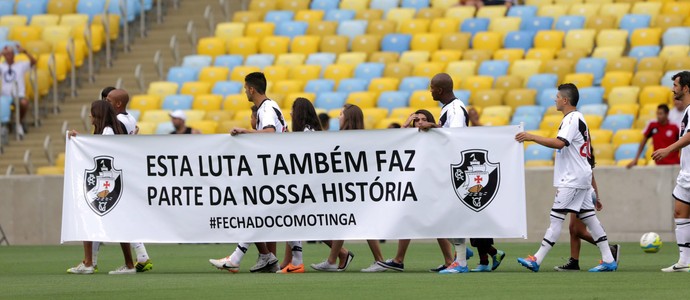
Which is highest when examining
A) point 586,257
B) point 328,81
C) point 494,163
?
point 328,81

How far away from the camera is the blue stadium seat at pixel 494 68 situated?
25.8 meters

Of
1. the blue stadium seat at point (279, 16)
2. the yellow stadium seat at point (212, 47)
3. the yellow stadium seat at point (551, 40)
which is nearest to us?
the yellow stadium seat at point (551, 40)

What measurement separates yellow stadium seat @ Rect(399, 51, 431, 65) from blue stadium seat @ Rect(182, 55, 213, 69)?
13.2 feet

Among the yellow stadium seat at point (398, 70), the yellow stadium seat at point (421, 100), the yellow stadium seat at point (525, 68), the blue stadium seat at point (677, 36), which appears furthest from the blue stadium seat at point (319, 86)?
the blue stadium seat at point (677, 36)

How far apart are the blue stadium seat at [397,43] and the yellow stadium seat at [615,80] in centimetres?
461

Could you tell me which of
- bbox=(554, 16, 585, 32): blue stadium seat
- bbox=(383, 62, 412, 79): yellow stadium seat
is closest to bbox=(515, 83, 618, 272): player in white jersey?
bbox=(383, 62, 412, 79): yellow stadium seat

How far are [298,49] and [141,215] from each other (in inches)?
538

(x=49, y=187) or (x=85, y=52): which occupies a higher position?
(x=85, y=52)

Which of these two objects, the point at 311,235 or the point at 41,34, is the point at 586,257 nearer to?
the point at 311,235

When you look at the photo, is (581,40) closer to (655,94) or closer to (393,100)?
(655,94)

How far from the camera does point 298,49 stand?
28.1 metres

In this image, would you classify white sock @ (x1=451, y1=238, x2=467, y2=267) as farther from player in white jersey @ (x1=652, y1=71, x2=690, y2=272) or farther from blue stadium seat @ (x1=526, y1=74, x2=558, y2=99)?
blue stadium seat @ (x1=526, y1=74, x2=558, y2=99)

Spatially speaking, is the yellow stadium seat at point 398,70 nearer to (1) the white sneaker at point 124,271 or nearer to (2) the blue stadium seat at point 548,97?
(2) the blue stadium seat at point 548,97

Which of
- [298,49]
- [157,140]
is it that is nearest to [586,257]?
[157,140]
